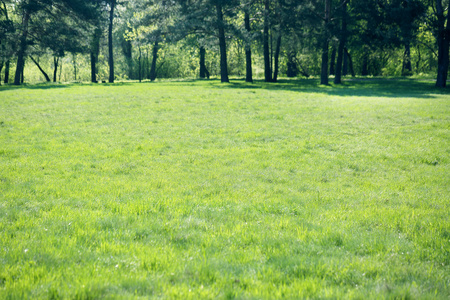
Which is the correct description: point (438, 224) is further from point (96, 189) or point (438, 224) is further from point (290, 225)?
point (96, 189)

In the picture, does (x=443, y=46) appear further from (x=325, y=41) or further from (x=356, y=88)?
(x=325, y=41)

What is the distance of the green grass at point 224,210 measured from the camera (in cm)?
399

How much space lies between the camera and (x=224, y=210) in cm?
653

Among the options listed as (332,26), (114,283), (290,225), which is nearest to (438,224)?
(290,225)

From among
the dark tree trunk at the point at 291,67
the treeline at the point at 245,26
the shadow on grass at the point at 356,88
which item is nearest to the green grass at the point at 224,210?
the shadow on grass at the point at 356,88

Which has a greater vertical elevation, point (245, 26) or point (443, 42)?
point (245, 26)

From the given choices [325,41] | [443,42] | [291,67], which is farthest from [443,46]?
[291,67]

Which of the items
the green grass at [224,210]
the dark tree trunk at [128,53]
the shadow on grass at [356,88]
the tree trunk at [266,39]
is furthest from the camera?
the dark tree trunk at [128,53]

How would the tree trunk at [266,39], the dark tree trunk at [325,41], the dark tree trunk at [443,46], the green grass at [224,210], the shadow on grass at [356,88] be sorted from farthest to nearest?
the tree trunk at [266,39] → the dark tree trunk at [325,41] → the dark tree trunk at [443,46] → the shadow on grass at [356,88] → the green grass at [224,210]

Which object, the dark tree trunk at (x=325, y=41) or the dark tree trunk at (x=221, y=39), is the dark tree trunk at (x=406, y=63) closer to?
the dark tree trunk at (x=325, y=41)

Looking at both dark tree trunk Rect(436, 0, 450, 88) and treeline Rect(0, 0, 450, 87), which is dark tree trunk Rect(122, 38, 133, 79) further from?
dark tree trunk Rect(436, 0, 450, 88)

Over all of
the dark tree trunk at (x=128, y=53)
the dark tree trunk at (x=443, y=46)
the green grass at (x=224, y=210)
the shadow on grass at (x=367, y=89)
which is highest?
the dark tree trunk at (x=128, y=53)

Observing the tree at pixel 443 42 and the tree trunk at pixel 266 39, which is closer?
the tree at pixel 443 42

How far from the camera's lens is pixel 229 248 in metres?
4.85
